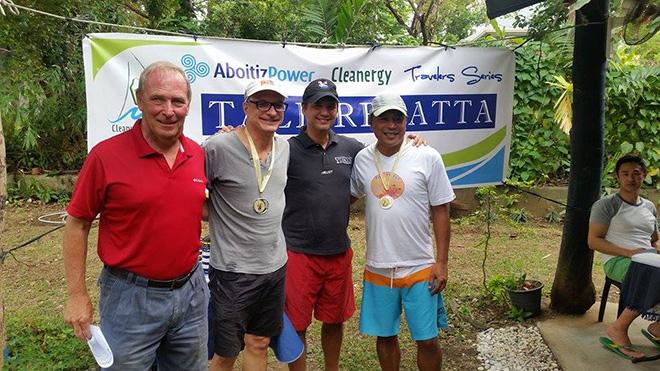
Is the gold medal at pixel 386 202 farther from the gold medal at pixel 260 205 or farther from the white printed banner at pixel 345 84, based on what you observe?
the white printed banner at pixel 345 84

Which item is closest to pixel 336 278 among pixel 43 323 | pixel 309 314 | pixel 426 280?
pixel 309 314

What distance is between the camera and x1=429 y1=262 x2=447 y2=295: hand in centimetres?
294

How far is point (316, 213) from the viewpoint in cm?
287

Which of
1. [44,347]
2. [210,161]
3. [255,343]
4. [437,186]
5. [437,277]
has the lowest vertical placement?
[44,347]

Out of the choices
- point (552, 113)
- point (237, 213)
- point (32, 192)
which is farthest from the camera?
point (32, 192)

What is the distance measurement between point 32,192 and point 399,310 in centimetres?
716

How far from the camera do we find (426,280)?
115 inches

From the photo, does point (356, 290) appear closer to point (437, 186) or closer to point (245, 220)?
point (437, 186)

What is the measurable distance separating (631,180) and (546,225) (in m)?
3.56

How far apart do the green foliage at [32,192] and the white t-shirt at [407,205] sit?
22.3 feet

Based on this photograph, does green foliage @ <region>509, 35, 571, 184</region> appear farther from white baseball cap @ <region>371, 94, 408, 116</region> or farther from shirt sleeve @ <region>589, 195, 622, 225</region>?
white baseball cap @ <region>371, 94, 408, 116</region>

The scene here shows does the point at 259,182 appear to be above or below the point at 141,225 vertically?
above

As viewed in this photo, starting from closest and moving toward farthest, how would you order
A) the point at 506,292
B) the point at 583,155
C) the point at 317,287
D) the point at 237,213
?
the point at 237,213, the point at 317,287, the point at 583,155, the point at 506,292

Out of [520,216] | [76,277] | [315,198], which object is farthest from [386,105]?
[520,216]
